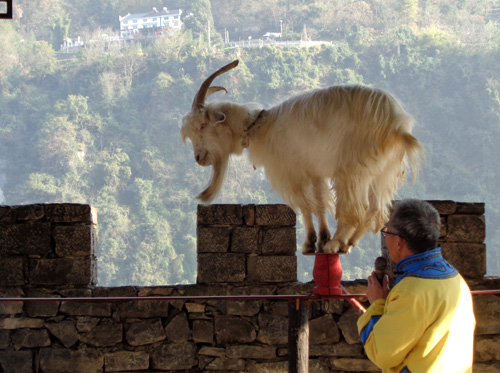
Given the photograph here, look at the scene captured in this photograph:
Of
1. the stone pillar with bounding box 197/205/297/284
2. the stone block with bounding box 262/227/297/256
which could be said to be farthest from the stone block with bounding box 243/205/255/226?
the stone block with bounding box 262/227/297/256

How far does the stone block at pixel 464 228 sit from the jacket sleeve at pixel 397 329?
2.44 m

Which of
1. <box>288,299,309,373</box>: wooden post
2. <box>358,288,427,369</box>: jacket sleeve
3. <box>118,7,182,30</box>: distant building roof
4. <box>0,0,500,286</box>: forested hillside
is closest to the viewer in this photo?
<box>358,288,427,369</box>: jacket sleeve

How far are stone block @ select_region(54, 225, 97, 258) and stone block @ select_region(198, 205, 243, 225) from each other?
760mm

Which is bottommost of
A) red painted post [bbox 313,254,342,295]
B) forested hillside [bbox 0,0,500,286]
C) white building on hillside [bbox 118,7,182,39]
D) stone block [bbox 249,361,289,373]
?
stone block [bbox 249,361,289,373]

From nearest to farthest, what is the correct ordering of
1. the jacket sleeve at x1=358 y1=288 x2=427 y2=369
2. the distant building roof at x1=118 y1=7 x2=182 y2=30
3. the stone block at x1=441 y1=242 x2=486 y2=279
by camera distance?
the jacket sleeve at x1=358 y1=288 x2=427 y2=369 → the stone block at x1=441 y1=242 x2=486 y2=279 → the distant building roof at x1=118 y1=7 x2=182 y2=30

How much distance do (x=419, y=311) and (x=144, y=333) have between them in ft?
9.09

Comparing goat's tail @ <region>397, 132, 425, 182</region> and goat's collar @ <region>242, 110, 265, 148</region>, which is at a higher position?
goat's collar @ <region>242, 110, 265, 148</region>

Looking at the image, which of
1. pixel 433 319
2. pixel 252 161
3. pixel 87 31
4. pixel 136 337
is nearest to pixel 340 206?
pixel 252 161

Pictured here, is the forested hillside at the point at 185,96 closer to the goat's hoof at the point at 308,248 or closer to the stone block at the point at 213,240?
the stone block at the point at 213,240

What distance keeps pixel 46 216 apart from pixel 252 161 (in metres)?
1.91

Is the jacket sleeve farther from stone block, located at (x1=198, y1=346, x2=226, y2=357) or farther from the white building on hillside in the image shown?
the white building on hillside

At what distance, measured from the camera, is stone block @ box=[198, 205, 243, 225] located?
13.2 feet

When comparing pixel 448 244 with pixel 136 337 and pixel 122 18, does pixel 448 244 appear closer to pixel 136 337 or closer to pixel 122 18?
pixel 136 337

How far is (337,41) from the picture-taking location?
44.9 meters
